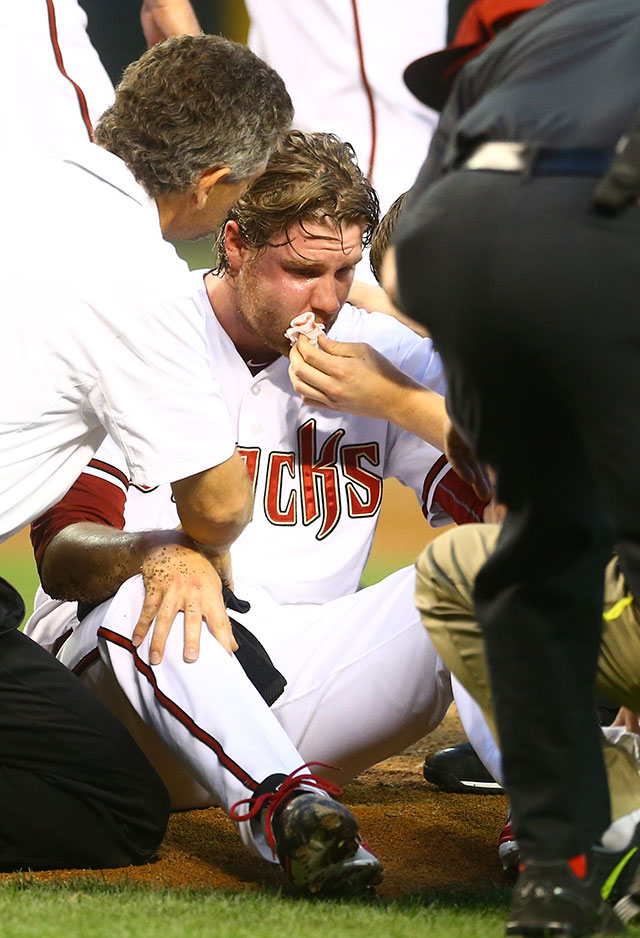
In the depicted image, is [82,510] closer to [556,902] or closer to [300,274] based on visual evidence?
[300,274]

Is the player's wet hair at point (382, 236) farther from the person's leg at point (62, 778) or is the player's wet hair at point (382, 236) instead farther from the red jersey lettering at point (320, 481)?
the person's leg at point (62, 778)

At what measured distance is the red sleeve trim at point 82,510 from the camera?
7.88 ft

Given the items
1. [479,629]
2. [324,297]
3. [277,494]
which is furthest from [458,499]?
[479,629]

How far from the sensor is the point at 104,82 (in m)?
4.36

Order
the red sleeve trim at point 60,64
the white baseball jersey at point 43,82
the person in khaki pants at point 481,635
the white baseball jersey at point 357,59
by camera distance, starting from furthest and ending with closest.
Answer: the white baseball jersey at point 357,59 < the red sleeve trim at point 60,64 < the white baseball jersey at point 43,82 < the person in khaki pants at point 481,635

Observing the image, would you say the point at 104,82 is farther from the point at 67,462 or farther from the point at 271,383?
the point at 67,462

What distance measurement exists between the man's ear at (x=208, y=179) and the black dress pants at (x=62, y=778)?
2.75 feet

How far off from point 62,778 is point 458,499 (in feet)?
3.24

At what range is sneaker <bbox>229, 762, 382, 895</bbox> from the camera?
1711mm

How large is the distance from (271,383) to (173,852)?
1.02m

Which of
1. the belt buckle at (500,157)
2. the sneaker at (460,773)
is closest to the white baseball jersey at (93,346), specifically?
the belt buckle at (500,157)

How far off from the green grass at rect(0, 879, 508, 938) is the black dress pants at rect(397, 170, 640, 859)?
298 mm

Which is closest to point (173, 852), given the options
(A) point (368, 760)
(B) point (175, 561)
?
(A) point (368, 760)

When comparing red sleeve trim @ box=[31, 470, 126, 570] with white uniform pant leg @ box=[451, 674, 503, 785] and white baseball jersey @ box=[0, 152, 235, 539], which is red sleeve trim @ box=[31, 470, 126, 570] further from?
white uniform pant leg @ box=[451, 674, 503, 785]
